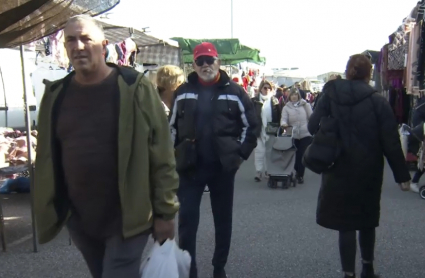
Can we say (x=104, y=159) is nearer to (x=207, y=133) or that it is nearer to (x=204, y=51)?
(x=207, y=133)

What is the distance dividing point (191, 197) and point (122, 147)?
1585 mm

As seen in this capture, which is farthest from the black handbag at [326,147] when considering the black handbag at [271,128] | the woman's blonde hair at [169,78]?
the black handbag at [271,128]

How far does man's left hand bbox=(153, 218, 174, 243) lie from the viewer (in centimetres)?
270

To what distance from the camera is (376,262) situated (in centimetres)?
484

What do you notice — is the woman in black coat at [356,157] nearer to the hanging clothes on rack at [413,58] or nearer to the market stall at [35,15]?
the market stall at [35,15]

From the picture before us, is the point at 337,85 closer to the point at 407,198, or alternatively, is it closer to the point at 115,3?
the point at 115,3

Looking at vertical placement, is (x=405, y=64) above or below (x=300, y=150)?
above

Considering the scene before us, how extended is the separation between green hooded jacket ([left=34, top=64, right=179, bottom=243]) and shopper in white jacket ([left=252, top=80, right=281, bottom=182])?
261 inches

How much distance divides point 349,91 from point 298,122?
519 cm

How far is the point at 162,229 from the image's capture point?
2.70m

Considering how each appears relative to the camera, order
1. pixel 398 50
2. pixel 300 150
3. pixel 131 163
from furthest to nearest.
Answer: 1. pixel 398 50
2. pixel 300 150
3. pixel 131 163

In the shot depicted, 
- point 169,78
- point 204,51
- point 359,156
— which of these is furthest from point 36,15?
point 359,156

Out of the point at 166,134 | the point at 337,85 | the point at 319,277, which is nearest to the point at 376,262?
the point at 319,277

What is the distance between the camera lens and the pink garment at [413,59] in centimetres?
810
